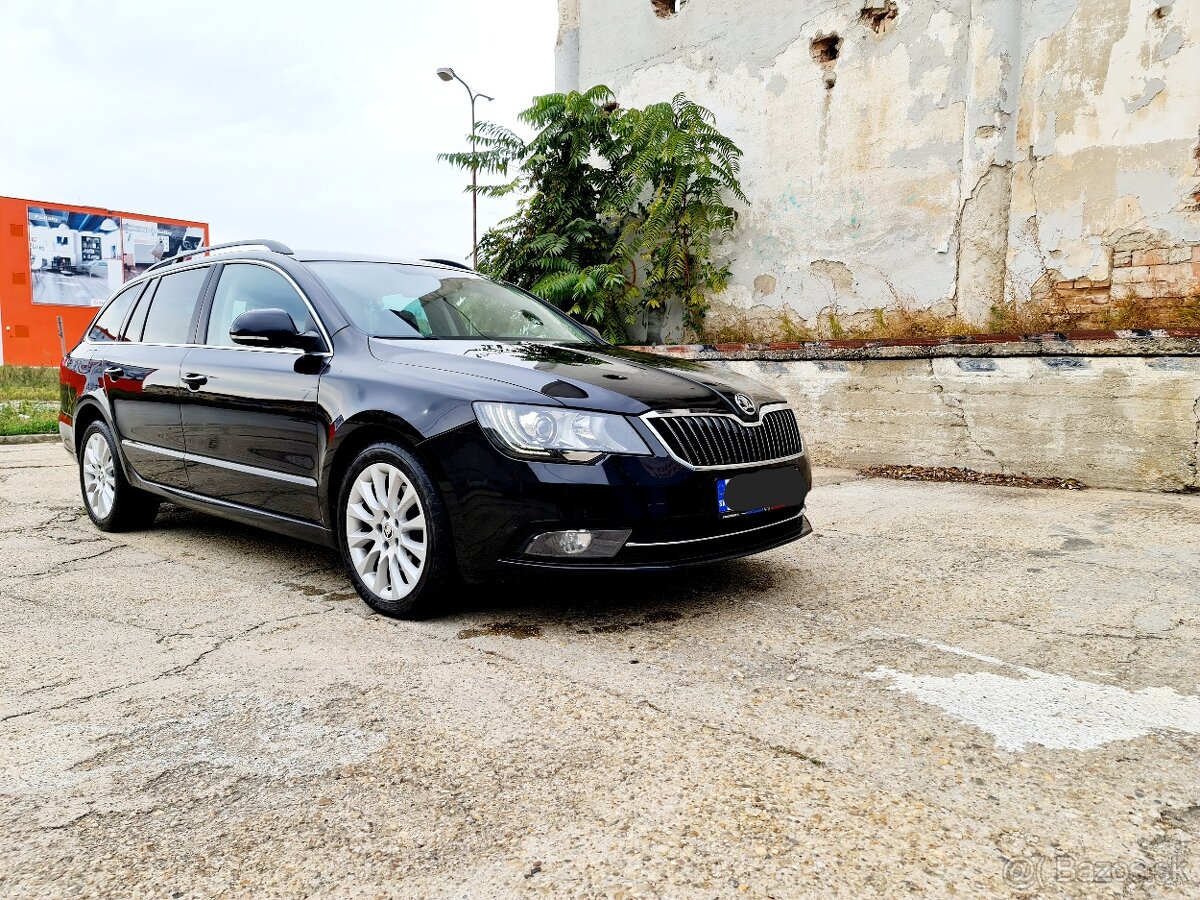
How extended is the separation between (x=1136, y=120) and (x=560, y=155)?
19.0ft

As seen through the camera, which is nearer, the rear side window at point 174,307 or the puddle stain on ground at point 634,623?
the puddle stain on ground at point 634,623

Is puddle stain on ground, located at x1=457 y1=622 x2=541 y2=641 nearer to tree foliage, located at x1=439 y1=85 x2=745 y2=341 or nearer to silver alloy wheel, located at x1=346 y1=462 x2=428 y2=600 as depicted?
silver alloy wheel, located at x1=346 y1=462 x2=428 y2=600

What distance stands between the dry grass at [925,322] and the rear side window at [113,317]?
5.41m

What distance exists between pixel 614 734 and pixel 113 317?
4777mm

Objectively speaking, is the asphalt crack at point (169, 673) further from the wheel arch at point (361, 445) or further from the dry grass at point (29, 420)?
the dry grass at point (29, 420)

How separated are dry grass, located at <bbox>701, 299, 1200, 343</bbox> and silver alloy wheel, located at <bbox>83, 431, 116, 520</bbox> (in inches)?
223

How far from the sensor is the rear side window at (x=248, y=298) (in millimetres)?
4211

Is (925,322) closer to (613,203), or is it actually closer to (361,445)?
(613,203)

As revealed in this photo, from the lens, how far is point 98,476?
5562 millimetres

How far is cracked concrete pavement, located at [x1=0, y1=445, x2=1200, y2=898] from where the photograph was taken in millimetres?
1841

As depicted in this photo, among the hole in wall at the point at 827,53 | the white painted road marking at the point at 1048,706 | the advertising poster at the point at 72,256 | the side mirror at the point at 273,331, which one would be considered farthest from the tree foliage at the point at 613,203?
the advertising poster at the point at 72,256

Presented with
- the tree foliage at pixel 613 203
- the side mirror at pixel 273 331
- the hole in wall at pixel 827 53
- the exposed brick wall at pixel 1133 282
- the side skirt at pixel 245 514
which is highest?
the hole in wall at pixel 827 53

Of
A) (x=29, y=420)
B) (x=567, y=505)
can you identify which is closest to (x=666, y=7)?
(x=567, y=505)

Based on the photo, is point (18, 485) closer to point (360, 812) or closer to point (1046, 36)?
point (360, 812)
